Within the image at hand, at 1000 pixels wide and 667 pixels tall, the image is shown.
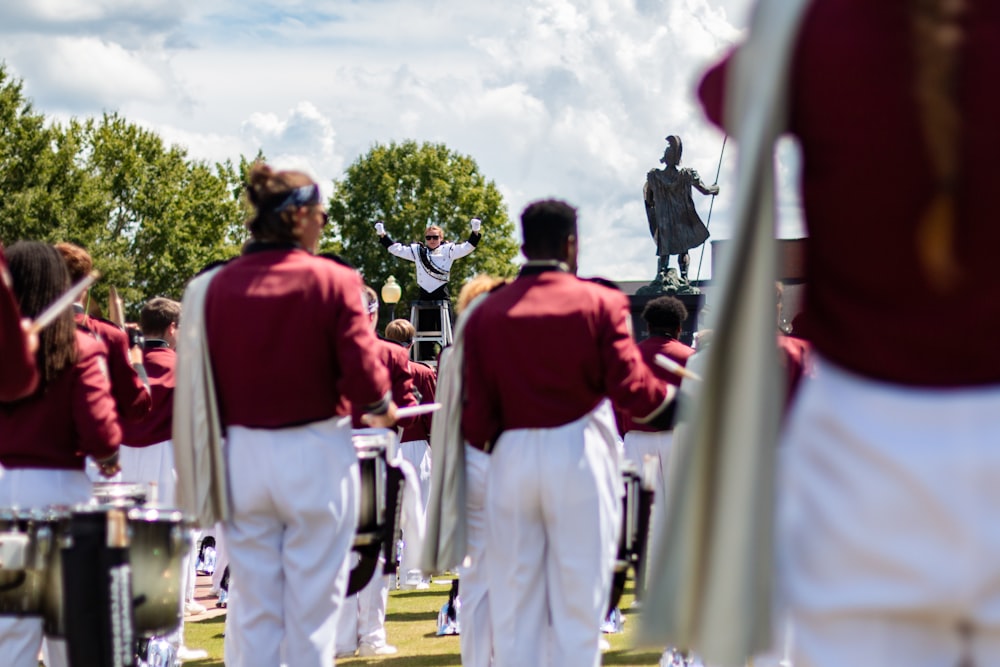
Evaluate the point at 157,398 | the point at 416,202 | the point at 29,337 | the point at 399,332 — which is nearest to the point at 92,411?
the point at 29,337

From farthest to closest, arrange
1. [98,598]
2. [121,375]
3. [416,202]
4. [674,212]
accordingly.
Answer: [416,202], [674,212], [121,375], [98,598]

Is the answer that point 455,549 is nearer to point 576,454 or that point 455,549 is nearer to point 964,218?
point 576,454

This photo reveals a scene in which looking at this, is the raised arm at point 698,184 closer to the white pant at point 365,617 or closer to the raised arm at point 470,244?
the raised arm at point 470,244

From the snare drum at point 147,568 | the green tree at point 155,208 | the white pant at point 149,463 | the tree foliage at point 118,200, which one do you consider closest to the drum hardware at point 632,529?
the snare drum at point 147,568

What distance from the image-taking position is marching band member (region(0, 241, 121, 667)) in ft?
20.6

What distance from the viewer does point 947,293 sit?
2.46 meters

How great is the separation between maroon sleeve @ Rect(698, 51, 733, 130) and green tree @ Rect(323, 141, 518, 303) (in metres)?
77.1

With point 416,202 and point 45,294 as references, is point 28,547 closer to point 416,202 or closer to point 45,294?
point 45,294

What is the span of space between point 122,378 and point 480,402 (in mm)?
1759

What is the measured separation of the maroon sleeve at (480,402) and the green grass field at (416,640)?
2.17 metres

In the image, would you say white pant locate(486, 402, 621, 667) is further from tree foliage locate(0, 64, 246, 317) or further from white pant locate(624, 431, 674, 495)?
tree foliage locate(0, 64, 246, 317)

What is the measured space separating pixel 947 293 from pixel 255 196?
15.0ft

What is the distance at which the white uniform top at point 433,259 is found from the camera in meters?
26.3

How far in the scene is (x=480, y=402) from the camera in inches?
273
